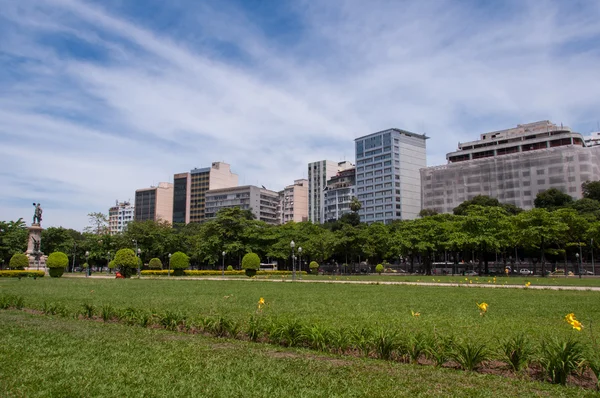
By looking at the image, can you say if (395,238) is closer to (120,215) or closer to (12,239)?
(12,239)

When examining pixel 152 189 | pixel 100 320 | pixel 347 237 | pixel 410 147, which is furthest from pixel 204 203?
pixel 100 320

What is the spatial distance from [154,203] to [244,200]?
1360 inches

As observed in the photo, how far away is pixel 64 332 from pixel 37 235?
1804 inches

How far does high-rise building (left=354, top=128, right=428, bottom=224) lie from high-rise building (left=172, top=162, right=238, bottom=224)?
45.4 m

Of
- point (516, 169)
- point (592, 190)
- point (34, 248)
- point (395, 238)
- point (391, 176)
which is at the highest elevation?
point (391, 176)

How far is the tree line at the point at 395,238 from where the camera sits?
4991cm

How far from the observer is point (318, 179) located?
15988 cm

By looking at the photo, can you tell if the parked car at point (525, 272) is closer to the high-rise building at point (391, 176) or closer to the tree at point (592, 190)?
the tree at point (592, 190)

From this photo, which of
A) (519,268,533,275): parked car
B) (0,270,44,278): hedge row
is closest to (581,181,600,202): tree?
(519,268,533,275): parked car

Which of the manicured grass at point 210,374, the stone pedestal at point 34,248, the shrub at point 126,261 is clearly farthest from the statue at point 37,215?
the manicured grass at point 210,374

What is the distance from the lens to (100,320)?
11.6m

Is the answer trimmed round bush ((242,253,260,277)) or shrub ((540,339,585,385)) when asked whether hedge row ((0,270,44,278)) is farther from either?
shrub ((540,339,585,385))

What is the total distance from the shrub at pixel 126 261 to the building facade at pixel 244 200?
89.2 meters

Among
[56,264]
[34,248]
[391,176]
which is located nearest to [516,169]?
[391,176]
